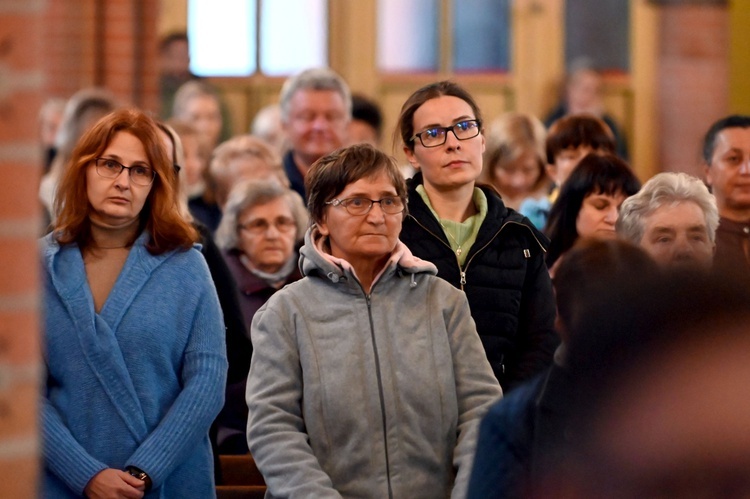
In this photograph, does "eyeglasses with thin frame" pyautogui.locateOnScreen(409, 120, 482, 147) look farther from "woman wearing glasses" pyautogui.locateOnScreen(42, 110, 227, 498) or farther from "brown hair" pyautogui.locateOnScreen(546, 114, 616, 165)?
"brown hair" pyautogui.locateOnScreen(546, 114, 616, 165)

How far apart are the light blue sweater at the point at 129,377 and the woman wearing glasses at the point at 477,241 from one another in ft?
2.33

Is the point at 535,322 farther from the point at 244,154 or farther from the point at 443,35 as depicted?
the point at 443,35

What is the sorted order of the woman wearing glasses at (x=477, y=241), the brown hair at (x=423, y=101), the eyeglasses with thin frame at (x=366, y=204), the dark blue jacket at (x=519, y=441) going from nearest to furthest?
the dark blue jacket at (x=519, y=441) < the eyeglasses with thin frame at (x=366, y=204) < the woman wearing glasses at (x=477, y=241) < the brown hair at (x=423, y=101)

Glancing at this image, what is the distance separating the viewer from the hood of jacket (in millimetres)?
3283

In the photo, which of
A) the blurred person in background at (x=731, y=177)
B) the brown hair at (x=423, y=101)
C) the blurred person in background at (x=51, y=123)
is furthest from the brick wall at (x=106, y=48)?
the brown hair at (x=423, y=101)

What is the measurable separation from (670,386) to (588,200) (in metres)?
2.98

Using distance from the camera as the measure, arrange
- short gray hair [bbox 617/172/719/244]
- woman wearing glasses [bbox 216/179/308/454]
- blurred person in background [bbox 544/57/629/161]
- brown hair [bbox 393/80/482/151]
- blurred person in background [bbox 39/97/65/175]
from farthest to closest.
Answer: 1. blurred person in background [bbox 544/57/629/161]
2. blurred person in background [bbox 39/97/65/175]
3. woman wearing glasses [bbox 216/179/308/454]
4. brown hair [bbox 393/80/482/151]
5. short gray hair [bbox 617/172/719/244]

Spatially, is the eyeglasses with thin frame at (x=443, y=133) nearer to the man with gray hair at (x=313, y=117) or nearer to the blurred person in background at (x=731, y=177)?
the blurred person in background at (x=731, y=177)

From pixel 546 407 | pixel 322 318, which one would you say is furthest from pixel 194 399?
pixel 546 407

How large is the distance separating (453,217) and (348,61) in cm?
668

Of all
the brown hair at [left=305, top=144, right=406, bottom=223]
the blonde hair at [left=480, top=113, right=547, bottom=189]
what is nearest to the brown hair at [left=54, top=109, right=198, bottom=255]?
the brown hair at [left=305, top=144, right=406, bottom=223]

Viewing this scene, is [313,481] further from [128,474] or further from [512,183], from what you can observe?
[512,183]

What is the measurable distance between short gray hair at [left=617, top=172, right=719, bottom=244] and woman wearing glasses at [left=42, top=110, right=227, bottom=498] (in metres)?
1.23

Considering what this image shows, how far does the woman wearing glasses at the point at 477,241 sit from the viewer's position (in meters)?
3.74
